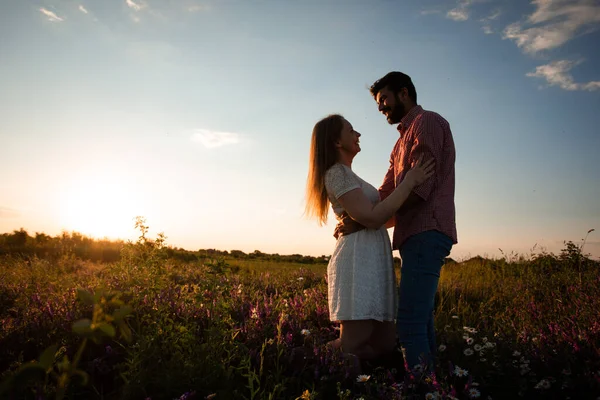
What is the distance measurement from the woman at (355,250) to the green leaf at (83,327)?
3054 millimetres

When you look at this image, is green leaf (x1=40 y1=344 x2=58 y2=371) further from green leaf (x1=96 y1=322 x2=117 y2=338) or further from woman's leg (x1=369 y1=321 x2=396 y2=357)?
woman's leg (x1=369 y1=321 x2=396 y2=357)

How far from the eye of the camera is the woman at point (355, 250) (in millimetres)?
3982

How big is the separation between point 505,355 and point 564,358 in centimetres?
46

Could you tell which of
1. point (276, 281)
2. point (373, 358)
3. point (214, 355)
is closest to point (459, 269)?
point (276, 281)

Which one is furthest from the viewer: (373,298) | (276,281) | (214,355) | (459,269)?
(459,269)

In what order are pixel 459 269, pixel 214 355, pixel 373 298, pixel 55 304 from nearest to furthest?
pixel 214 355
pixel 373 298
pixel 55 304
pixel 459 269

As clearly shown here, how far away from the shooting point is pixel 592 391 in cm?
300

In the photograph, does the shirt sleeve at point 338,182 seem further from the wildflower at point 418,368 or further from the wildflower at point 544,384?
the wildflower at point 544,384

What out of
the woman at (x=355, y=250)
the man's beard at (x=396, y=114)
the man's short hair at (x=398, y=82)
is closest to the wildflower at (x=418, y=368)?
the woman at (x=355, y=250)

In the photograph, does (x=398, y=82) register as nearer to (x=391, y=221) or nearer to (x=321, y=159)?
(x=321, y=159)

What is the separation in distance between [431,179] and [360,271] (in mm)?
1053

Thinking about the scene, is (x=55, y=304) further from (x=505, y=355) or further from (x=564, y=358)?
(x=564, y=358)

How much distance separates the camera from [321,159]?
4398mm

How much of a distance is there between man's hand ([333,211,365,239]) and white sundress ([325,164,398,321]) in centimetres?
4
